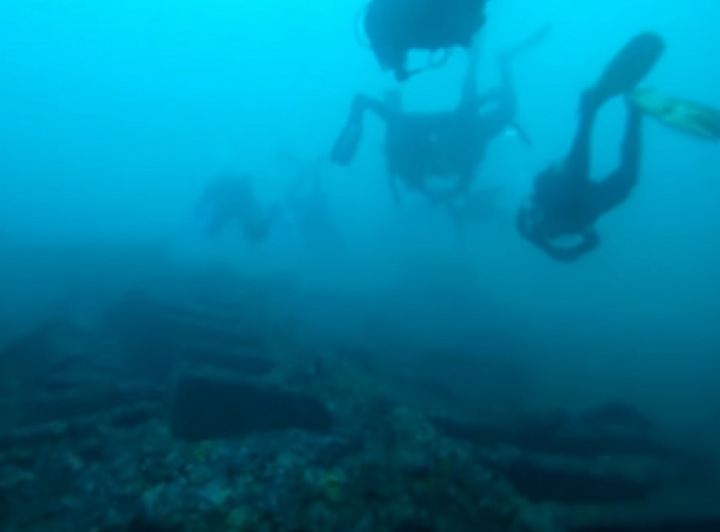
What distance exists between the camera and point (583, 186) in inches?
270

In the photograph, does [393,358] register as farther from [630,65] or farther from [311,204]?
[311,204]

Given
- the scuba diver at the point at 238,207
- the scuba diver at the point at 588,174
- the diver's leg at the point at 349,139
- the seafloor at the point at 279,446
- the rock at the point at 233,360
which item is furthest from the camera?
the scuba diver at the point at 238,207

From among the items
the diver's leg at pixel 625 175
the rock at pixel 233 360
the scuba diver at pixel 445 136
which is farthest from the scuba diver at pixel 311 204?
the diver's leg at pixel 625 175

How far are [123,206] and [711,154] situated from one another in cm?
10990

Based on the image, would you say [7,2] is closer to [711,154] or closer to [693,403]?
[711,154]

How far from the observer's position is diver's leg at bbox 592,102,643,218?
22.2ft


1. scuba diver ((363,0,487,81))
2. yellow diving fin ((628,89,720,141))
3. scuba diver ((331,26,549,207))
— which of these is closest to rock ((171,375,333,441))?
scuba diver ((363,0,487,81))

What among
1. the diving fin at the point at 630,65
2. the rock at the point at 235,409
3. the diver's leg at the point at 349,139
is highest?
the diving fin at the point at 630,65

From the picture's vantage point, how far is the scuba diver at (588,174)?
20.7ft

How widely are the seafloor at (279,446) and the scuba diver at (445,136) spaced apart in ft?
12.8

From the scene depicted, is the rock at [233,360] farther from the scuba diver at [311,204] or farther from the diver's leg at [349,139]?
the scuba diver at [311,204]

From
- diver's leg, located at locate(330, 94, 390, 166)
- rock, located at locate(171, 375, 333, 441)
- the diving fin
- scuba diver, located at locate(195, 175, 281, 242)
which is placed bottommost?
rock, located at locate(171, 375, 333, 441)

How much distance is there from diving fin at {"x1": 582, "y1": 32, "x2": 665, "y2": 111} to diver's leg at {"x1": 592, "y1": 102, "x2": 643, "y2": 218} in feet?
1.26

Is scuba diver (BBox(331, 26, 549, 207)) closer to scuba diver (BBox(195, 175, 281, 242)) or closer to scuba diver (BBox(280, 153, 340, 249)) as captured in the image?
scuba diver (BBox(195, 175, 281, 242))
